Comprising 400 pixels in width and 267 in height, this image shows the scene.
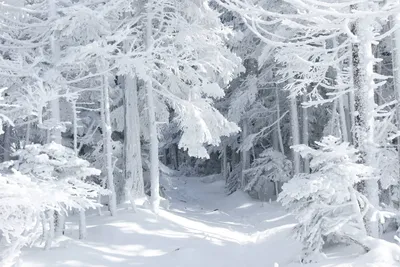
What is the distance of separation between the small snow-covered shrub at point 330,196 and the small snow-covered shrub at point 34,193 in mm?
3980

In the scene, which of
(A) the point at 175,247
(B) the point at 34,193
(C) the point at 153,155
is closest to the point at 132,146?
(C) the point at 153,155

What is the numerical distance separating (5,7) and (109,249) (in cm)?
728

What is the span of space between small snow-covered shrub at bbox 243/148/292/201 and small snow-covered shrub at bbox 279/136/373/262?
12659mm

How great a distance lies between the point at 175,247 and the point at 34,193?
5.20 m

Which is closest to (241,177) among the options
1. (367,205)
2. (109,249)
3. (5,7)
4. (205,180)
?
(205,180)

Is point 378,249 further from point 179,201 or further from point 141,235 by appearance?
point 179,201

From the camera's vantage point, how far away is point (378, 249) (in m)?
6.85

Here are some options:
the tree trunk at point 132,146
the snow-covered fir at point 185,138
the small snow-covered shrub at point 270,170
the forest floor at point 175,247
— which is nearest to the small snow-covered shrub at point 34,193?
the snow-covered fir at point 185,138

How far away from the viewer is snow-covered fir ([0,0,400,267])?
7254mm

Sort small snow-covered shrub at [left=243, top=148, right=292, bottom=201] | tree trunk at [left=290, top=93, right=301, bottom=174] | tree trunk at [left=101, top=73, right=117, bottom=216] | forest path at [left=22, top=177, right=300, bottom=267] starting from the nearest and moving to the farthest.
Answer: forest path at [left=22, top=177, right=300, bottom=267] < tree trunk at [left=101, top=73, right=117, bottom=216] < tree trunk at [left=290, top=93, right=301, bottom=174] < small snow-covered shrub at [left=243, top=148, right=292, bottom=201]

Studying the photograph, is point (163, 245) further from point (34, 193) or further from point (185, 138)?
point (34, 193)

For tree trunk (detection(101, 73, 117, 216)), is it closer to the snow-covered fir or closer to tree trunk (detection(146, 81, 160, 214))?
the snow-covered fir

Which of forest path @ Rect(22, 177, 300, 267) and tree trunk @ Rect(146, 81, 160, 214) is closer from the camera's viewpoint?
forest path @ Rect(22, 177, 300, 267)

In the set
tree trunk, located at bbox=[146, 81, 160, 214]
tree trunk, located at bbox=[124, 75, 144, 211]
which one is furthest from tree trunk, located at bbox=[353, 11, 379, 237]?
tree trunk, located at bbox=[124, 75, 144, 211]
